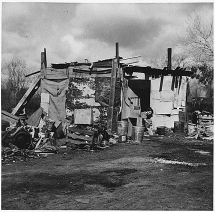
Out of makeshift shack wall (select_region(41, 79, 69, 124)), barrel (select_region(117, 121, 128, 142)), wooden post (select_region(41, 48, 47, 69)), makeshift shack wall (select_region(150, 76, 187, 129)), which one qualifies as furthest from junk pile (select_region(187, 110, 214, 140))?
wooden post (select_region(41, 48, 47, 69))

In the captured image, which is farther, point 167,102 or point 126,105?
point 167,102

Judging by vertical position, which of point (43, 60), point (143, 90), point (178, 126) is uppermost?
point (43, 60)

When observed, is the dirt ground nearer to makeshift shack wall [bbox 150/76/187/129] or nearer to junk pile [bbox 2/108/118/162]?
junk pile [bbox 2/108/118/162]

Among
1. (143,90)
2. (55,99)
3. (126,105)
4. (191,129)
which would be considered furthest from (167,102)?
(55,99)

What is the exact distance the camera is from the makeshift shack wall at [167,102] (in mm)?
16703

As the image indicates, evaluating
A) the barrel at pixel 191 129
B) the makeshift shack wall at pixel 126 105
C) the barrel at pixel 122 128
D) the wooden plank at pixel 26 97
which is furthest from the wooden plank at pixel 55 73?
the barrel at pixel 191 129

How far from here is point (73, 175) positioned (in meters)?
6.59

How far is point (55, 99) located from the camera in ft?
46.4

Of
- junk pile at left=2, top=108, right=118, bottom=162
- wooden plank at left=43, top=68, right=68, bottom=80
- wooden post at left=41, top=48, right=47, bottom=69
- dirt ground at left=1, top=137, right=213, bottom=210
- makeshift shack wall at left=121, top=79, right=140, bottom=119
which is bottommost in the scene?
dirt ground at left=1, top=137, right=213, bottom=210

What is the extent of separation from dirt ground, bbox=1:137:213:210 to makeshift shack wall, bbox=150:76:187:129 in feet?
24.4

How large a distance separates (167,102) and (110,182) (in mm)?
11507

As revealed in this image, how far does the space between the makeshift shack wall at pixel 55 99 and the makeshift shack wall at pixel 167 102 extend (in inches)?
242

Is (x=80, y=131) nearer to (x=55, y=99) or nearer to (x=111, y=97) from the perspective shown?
(x=111, y=97)

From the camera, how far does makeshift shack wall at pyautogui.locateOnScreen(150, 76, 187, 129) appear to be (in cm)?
1670
